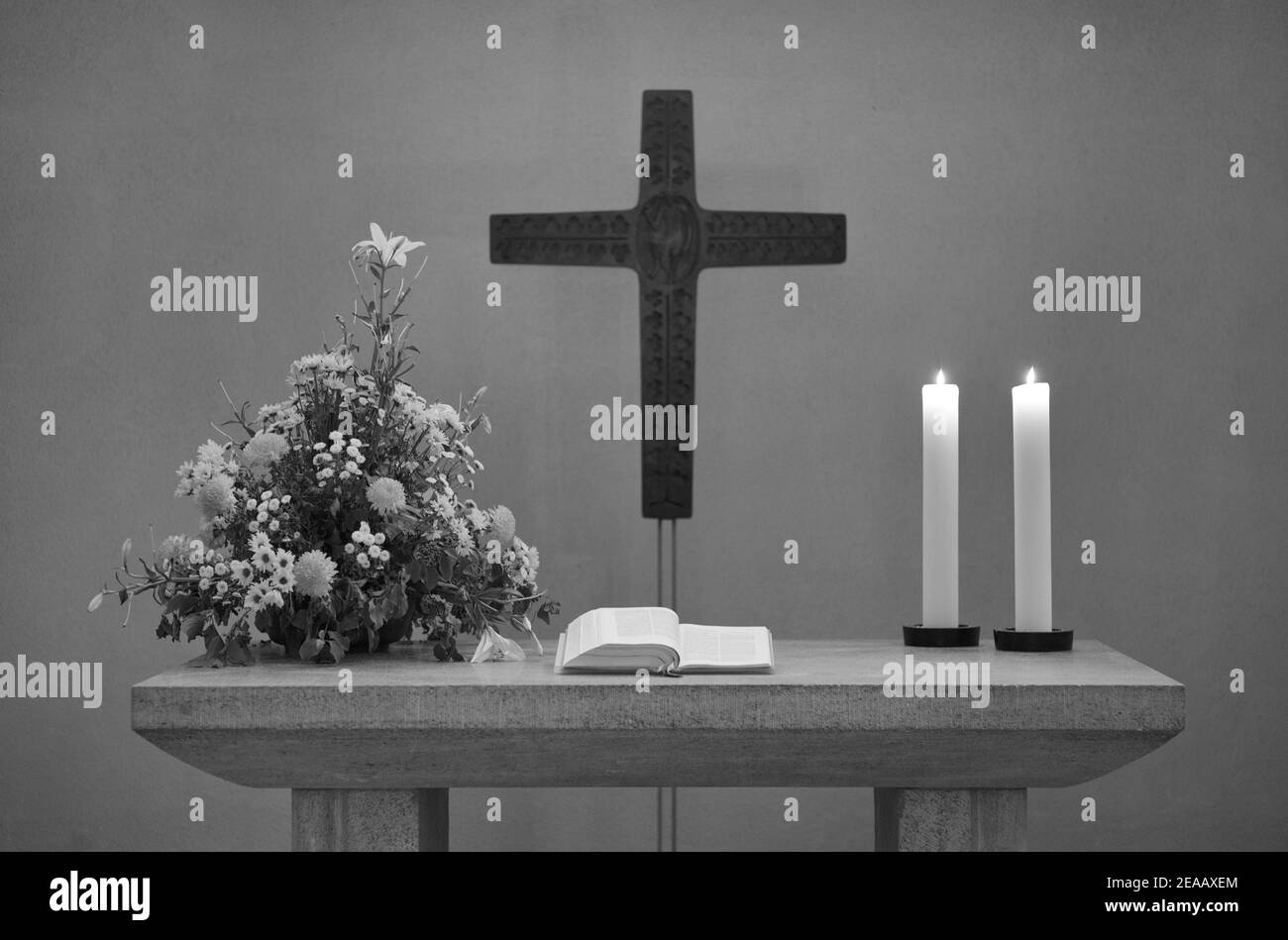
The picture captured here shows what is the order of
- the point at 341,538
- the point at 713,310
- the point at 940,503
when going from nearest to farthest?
1. the point at 341,538
2. the point at 940,503
3. the point at 713,310

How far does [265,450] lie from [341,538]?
15cm

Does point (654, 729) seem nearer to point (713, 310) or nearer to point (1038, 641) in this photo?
point (1038, 641)

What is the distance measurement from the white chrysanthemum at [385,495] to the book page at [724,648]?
40 cm

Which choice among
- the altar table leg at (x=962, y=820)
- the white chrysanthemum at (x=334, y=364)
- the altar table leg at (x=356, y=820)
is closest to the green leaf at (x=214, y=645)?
the altar table leg at (x=356, y=820)

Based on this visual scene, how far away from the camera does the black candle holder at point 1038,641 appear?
1.65m

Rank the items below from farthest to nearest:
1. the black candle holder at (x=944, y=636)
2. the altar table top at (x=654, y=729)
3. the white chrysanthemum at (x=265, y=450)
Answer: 1. the black candle holder at (x=944, y=636)
2. the white chrysanthemum at (x=265, y=450)
3. the altar table top at (x=654, y=729)

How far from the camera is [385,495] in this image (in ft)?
5.04

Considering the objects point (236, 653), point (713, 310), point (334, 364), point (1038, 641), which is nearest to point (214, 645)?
point (236, 653)

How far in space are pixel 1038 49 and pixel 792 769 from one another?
1.75m

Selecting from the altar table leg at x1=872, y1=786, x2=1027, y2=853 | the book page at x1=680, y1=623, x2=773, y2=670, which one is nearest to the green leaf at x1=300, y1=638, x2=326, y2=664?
the book page at x1=680, y1=623, x2=773, y2=670

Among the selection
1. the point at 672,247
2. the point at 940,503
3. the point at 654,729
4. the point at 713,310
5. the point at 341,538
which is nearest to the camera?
the point at 654,729

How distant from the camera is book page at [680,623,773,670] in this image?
57.5 inches

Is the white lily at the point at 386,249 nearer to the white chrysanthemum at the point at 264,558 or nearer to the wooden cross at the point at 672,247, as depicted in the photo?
the white chrysanthemum at the point at 264,558
